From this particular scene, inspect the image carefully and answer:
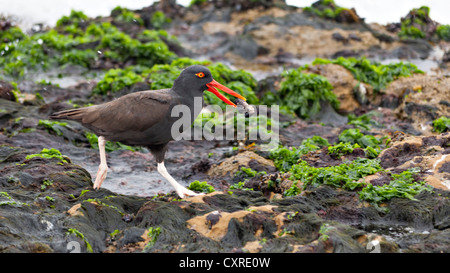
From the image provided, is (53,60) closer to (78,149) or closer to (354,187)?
(78,149)

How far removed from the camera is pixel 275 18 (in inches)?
733

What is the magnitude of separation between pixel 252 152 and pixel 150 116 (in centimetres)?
283

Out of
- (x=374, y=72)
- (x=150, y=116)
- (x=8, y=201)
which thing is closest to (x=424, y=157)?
(x=150, y=116)

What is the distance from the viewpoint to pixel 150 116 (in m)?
6.64

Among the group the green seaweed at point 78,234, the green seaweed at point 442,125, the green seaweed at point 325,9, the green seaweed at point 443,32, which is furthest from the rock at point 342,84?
the green seaweed at point 78,234

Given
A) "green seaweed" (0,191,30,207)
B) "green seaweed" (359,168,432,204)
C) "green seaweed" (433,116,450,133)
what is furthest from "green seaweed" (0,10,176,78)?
"green seaweed" (359,168,432,204)

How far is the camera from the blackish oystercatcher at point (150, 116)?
6.68 meters

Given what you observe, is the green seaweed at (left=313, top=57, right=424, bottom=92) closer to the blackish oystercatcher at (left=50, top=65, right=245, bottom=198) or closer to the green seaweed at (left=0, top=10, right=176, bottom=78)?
the green seaweed at (left=0, top=10, right=176, bottom=78)

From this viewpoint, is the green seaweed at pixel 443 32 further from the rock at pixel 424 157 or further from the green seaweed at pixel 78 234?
the green seaweed at pixel 78 234

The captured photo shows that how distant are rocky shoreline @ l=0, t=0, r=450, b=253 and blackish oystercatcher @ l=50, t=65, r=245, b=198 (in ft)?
2.00

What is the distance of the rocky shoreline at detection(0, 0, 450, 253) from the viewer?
551 centimetres

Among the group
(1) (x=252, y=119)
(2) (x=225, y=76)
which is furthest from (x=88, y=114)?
(2) (x=225, y=76)

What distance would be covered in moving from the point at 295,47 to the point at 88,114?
11455 millimetres

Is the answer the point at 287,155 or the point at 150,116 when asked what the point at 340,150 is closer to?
the point at 287,155
